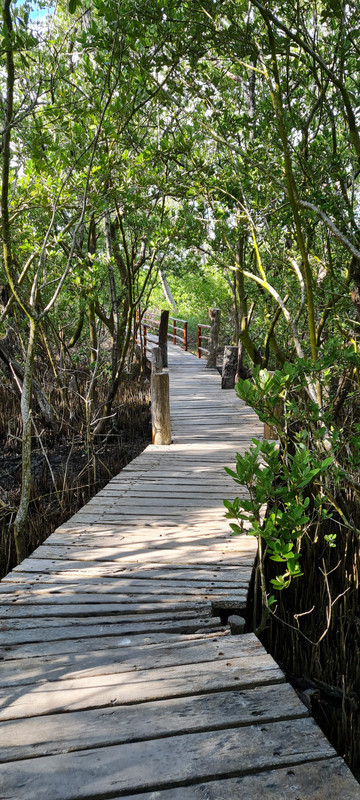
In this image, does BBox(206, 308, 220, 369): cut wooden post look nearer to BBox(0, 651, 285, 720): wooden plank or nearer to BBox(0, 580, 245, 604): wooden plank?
BBox(0, 580, 245, 604): wooden plank

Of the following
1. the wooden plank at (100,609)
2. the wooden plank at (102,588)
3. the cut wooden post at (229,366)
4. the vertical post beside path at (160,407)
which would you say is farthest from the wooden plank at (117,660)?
the cut wooden post at (229,366)

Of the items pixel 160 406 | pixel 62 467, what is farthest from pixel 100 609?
pixel 62 467

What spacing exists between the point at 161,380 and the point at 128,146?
6.43 feet

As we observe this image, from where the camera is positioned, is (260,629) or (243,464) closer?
(243,464)

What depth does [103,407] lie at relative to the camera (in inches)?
242

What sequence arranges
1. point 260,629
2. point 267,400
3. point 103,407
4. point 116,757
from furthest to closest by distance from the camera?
point 103,407
point 260,629
point 267,400
point 116,757

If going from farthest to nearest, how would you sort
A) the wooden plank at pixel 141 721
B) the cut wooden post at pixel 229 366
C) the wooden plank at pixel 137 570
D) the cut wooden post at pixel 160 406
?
1. the cut wooden post at pixel 229 366
2. the cut wooden post at pixel 160 406
3. the wooden plank at pixel 137 570
4. the wooden plank at pixel 141 721

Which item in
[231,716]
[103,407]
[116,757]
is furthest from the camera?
[103,407]

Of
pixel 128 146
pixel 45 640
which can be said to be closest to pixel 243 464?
pixel 45 640

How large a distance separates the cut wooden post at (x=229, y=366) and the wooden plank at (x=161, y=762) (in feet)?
23.0

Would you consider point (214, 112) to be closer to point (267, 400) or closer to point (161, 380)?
point (161, 380)

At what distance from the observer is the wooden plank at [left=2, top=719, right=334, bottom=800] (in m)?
1.46

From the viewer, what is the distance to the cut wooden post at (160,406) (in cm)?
519

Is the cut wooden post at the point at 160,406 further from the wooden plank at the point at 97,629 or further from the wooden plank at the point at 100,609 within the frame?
the wooden plank at the point at 97,629
